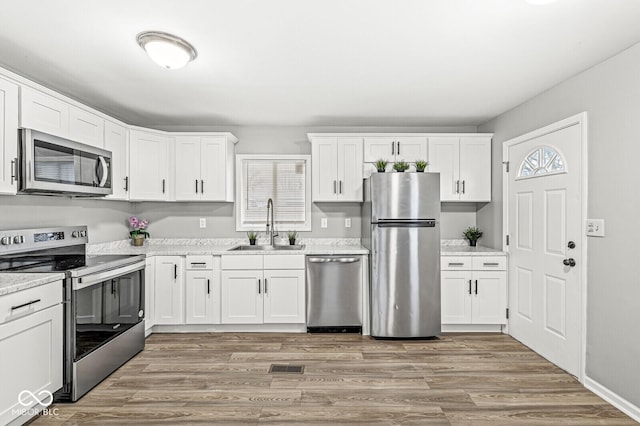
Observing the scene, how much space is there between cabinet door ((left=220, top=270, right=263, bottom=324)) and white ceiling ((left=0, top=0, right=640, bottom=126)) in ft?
5.70

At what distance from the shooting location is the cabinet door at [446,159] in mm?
4035

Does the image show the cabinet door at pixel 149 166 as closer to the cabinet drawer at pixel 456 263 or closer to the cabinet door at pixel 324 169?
the cabinet door at pixel 324 169

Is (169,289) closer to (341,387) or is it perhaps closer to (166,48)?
(341,387)

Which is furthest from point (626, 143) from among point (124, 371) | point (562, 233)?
point (124, 371)

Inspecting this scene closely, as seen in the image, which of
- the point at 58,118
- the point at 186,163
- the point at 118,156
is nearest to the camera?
the point at 58,118

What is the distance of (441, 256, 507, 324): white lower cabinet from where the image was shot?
3.68 meters

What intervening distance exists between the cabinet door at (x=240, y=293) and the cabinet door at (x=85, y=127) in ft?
5.57

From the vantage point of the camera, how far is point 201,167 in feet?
13.2

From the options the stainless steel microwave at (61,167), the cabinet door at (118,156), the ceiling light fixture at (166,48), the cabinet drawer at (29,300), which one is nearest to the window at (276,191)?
the cabinet door at (118,156)

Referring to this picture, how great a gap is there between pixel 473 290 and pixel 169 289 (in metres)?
3.16

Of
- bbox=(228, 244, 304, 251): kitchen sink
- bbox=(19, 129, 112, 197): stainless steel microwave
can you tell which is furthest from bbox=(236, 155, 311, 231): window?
bbox=(19, 129, 112, 197): stainless steel microwave

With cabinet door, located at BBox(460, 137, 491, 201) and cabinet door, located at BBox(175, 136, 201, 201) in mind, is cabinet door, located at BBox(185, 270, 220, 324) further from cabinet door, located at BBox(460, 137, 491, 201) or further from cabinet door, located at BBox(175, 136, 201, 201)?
cabinet door, located at BBox(460, 137, 491, 201)

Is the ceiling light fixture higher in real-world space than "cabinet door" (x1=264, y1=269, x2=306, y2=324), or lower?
higher

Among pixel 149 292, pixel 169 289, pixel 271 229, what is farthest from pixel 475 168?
pixel 149 292
